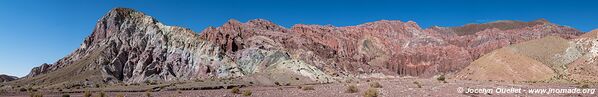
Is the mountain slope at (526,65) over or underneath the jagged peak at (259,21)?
underneath

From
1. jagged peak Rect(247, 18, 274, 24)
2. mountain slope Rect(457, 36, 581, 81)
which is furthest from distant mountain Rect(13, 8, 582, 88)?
mountain slope Rect(457, 36, 581, 81)

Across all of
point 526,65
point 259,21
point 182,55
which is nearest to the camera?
point 182,55

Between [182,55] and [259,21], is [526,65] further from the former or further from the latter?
[259,21]

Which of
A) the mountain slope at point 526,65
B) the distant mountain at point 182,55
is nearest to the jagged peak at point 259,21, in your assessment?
the distant mountain at point 182,55

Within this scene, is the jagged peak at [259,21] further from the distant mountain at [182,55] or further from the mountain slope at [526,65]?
the mountain slope at [526,65]

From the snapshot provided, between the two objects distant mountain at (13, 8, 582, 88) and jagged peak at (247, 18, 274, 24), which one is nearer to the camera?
distant mountain at (13, 8, 582, 88)

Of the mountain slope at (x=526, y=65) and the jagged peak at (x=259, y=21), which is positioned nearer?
the mountain slope at (x=526, y=65)

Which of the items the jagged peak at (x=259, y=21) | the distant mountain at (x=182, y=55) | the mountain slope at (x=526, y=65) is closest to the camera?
the distant mountain at (x=182, y=55)

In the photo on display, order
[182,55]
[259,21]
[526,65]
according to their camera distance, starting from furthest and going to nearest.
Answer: [259,21] < [526,65] < [182,55]

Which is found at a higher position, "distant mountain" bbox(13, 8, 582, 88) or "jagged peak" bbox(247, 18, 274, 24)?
"jagged peak" bbox(247, 18, 274, 24)

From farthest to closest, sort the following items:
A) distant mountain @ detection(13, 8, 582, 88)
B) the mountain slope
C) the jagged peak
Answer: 1. the jagged peak
2. the mountain slope
3. distant mountain @ detection(13, 8, 582, 88)

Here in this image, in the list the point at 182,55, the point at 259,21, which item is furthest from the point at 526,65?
the point at 259,21

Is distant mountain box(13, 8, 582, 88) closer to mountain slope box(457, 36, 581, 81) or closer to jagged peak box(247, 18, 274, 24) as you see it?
jagged peak box(247, 18, 274, 24)

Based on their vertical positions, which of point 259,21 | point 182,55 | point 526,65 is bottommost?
point 526,65
